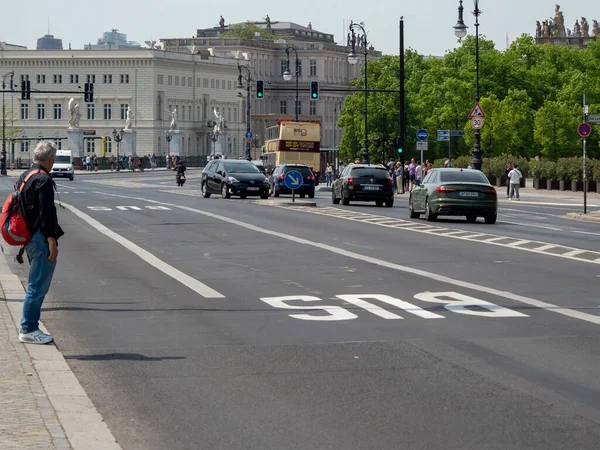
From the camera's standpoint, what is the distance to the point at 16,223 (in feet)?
42.1

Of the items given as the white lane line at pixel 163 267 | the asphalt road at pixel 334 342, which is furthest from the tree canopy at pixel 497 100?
the asphalt road at pixel 334 342

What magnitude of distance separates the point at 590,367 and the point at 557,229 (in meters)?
25.2

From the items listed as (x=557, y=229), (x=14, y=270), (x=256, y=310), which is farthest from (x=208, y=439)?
(x=557, y=229)

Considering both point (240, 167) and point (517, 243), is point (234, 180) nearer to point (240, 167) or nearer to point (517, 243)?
point (240, 167)

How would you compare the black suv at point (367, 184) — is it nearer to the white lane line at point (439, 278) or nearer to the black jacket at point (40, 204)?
the white lane line at point (439, 278)

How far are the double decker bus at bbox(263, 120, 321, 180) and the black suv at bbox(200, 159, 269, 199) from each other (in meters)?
29.8

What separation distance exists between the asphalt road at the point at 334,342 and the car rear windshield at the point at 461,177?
38.5 feet

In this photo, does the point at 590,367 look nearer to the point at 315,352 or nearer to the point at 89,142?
the point at 315,352

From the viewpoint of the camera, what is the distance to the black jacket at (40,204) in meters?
12.8

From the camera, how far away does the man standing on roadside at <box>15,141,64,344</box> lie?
42.0ft

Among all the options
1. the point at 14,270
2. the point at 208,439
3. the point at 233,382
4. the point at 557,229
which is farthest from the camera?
the point at 557,229

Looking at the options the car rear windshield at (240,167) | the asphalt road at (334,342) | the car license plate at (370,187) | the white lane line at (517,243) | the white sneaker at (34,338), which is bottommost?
the white lane line at (517,243)

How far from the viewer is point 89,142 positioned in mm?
192750

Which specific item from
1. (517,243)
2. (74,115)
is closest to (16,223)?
(517,243)
